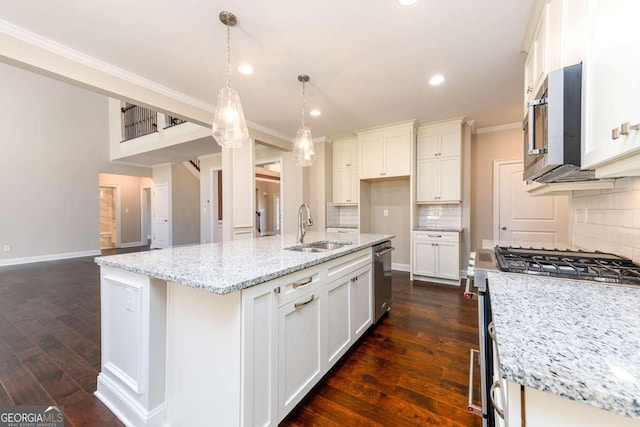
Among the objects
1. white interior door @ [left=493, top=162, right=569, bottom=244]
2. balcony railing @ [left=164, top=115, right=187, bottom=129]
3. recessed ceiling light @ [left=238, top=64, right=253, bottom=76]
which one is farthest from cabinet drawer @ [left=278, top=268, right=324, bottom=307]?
balcony railing @ [left=164, top=115, right=187, bottom=129]

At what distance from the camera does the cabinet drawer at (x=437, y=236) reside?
388cm

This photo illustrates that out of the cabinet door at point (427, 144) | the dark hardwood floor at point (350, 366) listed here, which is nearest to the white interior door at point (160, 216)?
the dark hardwood floor at point (350, 366)

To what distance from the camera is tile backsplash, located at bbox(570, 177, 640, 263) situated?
130 centimetres

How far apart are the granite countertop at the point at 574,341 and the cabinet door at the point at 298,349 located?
3.11ft

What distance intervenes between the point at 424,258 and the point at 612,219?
265 cm

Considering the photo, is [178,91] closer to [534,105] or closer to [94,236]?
[534,105]

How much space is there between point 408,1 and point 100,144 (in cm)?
797

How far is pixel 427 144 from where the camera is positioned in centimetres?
420

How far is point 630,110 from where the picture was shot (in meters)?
0.67

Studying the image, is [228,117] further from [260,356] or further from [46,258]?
[46,258]

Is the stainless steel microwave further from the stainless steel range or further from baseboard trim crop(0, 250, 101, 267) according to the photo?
baseboard trim crop(0, 250, 101, 267)

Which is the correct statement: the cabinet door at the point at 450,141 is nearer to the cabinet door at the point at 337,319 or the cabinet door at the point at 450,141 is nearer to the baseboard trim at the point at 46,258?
the cabinet door at the point at 337,319

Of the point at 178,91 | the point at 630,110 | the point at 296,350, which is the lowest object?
the point at 296,350

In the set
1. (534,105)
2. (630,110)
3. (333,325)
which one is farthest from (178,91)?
(630,110)
